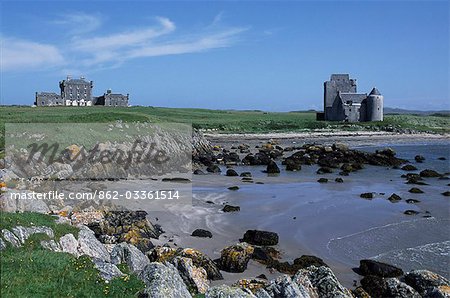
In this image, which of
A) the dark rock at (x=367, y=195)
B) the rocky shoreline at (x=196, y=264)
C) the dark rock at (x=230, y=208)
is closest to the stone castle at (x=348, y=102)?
the dark rock at (x=367, y=195)

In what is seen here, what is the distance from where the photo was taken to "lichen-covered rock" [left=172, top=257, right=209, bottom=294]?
38.9 ft

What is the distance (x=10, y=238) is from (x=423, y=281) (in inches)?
444

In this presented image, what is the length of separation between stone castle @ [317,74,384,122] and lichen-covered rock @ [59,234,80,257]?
9434 cm

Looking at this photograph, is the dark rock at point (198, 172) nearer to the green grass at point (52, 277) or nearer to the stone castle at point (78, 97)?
the green grass at point (52, 277)

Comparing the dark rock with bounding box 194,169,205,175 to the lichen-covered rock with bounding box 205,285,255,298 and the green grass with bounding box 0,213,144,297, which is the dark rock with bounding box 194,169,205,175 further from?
the lichen-covered rock with bounding box 205,285,255,298

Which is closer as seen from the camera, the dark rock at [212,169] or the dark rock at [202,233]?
the dark rock at [202,233]

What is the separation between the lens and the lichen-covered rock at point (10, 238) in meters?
10.8

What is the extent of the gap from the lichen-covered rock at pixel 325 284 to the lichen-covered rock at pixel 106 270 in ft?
16.8

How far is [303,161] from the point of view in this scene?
46.4 metres

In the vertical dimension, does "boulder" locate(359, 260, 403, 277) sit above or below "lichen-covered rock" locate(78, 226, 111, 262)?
below

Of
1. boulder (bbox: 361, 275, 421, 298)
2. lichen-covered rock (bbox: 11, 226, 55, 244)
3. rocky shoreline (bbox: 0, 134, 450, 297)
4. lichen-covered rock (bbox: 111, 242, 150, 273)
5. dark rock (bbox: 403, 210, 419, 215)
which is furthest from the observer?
dark rock (bbox: 403, 210, 419, 215)

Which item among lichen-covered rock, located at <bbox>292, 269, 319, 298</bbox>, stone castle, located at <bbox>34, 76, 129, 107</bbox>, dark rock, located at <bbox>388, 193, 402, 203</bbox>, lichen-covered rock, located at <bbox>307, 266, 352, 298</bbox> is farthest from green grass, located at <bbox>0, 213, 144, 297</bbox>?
stone castle, located at <bbox>34, 76, 129, 107</bbox>

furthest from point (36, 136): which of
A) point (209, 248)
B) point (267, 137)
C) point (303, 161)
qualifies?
point (267, 137)

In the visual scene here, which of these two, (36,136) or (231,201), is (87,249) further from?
(36,136)
